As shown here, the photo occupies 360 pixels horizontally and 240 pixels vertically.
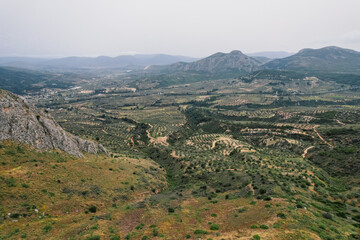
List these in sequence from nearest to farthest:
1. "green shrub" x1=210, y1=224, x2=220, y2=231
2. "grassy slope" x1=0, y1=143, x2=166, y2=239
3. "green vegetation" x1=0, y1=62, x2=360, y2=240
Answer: "green vegetation" x1=0, y1=62, x2=360, y2=240, "green shrub" x1=210, y1=224, x2=220, y2=231, "grassy slope" x1=0, y1=143, x2=166, y2=239

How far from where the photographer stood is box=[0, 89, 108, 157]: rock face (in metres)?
43.4

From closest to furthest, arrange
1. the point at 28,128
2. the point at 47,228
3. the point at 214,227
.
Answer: the point at 214,227
the point at 47,228
the point at 28,128

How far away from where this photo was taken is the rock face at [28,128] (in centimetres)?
4341

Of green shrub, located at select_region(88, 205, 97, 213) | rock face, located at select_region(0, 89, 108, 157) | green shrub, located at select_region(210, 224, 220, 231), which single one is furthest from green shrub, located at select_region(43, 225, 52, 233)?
rock face, located at select_region(0, 89, 108, 157)

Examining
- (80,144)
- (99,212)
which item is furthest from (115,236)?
(80,144)

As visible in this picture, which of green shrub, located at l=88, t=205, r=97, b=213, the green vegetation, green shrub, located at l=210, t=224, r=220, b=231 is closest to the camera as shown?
the green vegetation

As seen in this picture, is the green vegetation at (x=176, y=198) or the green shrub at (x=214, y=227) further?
the green shrub at (x=214, y=227)

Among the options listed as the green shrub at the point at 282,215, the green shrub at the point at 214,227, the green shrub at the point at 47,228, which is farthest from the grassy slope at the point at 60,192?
the green shrub at the point at 282,215

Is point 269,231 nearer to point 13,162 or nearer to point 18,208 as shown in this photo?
point 18,208

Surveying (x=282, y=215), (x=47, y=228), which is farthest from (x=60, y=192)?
(x=282, y=215)

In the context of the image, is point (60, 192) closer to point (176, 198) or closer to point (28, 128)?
point (176, 198)

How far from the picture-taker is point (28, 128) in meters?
46.1

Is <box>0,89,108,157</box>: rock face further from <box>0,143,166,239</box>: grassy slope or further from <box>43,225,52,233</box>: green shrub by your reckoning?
<box>43,225,52,233</box>: green shrub

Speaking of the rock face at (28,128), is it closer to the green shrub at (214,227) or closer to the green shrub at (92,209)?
the green shrub at (92,209)
